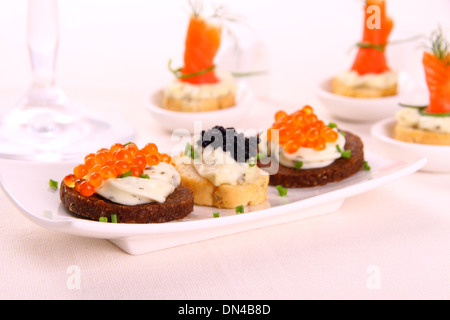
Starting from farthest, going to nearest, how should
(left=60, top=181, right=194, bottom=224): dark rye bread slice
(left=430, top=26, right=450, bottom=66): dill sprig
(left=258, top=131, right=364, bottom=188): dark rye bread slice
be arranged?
(left=430, top=26, right=450, bottom=66): dill sprig, (left=258, top=131, right=364, bottom=188): dark rye bread slice, (left=60, top=181, right=194, bottom=224): dark rye bread slice

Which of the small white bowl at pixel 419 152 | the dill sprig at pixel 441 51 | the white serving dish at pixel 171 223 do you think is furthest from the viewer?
the dill sprig at pixel 441 51

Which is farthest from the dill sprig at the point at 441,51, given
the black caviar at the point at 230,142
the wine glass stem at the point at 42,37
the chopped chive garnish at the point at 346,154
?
the wine glass stem at the point at 42,37

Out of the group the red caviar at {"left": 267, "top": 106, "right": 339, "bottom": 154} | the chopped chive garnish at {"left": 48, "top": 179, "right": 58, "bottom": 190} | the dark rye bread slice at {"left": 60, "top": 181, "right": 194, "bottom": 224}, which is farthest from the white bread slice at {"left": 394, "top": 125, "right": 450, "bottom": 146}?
the chopped chive garnish at {"left": 48, "top": 179, "right": 58, "bottom": 190}

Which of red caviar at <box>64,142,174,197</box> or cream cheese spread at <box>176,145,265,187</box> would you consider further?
cream cheese spread at <box>176,145,265,187</box>

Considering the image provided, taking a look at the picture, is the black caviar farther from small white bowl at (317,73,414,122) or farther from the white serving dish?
small white bowl at (317,73,414,122)

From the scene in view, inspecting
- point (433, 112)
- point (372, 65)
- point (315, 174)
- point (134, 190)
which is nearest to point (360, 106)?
point (372, 65)

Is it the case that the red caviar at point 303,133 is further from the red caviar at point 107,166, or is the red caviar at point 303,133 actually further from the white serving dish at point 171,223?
the red caviar at point 107,166
